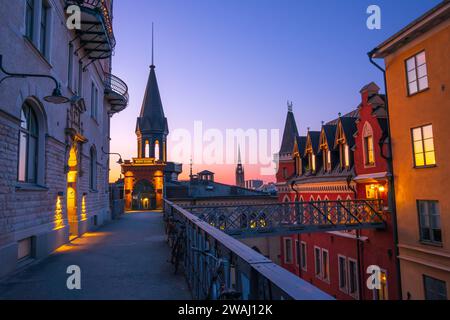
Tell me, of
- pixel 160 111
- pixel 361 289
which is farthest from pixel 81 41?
pixel 160 111

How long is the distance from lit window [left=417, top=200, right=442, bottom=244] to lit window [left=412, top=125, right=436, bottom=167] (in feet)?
5.20

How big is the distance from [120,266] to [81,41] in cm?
1126

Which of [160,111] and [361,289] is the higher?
[160,111]

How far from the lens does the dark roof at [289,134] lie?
101 feet

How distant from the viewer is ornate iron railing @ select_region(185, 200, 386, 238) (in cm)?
1535

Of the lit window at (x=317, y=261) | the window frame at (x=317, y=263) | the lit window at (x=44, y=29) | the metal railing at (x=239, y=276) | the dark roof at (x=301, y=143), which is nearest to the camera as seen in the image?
the metal railing at (x=239, y=276)

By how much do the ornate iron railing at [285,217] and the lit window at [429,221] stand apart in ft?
7.82

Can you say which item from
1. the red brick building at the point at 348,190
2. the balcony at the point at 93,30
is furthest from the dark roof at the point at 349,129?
the balcony at the point at 93,30

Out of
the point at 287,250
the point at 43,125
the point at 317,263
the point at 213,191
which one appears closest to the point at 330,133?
the point at 317,263

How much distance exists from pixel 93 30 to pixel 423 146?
14679mm

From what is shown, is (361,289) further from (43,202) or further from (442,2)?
(43,202)

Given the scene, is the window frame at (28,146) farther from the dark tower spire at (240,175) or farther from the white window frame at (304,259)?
the dark tower spire at (240,175)

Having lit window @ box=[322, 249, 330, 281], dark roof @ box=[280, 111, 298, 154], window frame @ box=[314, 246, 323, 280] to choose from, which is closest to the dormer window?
dark roof @ box=[280, 111, 298, 154]
